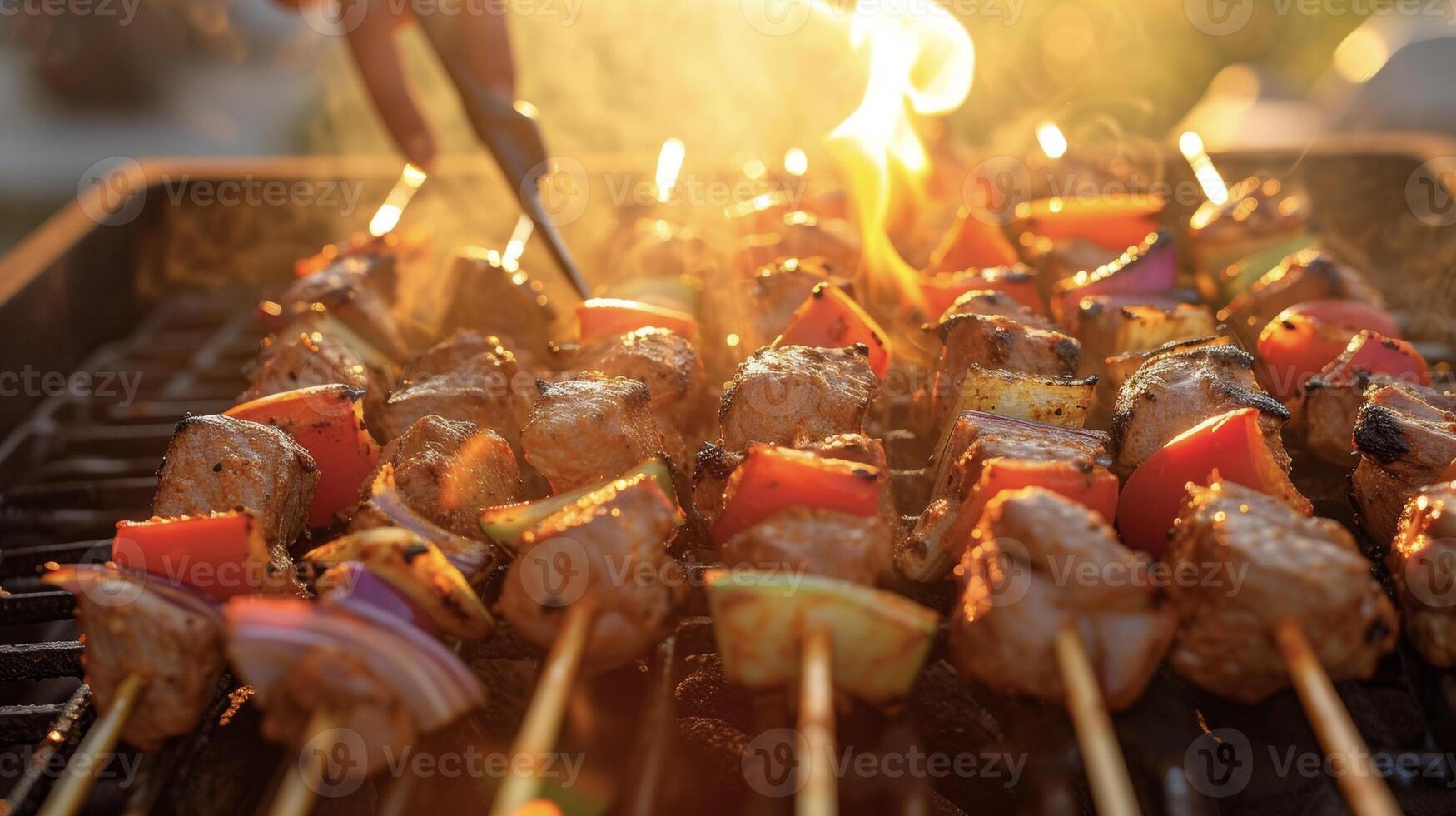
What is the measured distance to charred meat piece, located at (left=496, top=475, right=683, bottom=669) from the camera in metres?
1.92

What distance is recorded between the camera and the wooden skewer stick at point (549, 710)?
150 cm

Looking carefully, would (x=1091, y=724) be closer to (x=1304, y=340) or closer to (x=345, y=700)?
(x=345, y=700)

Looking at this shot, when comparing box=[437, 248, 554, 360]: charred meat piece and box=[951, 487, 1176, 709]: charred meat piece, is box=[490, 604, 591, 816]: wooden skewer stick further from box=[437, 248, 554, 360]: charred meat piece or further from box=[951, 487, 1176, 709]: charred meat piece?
box=[437, 248, 554, 360]: charred meat piece

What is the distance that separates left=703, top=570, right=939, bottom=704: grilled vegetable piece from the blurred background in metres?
6.23

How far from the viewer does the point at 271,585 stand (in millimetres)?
2137

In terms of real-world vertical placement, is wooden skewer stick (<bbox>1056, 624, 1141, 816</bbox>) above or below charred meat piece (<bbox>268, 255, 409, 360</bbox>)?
below

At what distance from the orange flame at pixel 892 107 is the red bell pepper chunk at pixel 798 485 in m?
1.67

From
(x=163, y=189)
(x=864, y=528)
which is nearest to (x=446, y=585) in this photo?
(x=864, y=528)

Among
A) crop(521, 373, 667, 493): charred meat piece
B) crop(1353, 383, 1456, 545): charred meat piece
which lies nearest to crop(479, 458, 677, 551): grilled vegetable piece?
crop(521, 373, 667, 493): charred meat piece

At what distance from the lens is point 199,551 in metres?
2.06

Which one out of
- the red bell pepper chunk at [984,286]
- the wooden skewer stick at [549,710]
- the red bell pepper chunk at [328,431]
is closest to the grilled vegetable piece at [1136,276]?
the red bell pepper chunk at [984,286]

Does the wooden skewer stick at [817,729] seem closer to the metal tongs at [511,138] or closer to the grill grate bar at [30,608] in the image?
the grill grate bar at [30,608]

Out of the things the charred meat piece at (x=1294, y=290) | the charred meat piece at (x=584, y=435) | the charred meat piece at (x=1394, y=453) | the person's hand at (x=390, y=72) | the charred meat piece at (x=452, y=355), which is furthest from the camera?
the person's hand at (x=390, y=72)

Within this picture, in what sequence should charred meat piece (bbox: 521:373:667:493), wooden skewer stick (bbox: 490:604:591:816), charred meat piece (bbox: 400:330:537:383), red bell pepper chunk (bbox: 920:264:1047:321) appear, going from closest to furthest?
wooden skewer stick (bbox: 490:604:591:816)
charred meat piece (bbox: 521:373:667:493)
charred meat piece (bbox: 400:330:537:383)
red bell pepper chunk (bbox: 920:264:1047:321)
